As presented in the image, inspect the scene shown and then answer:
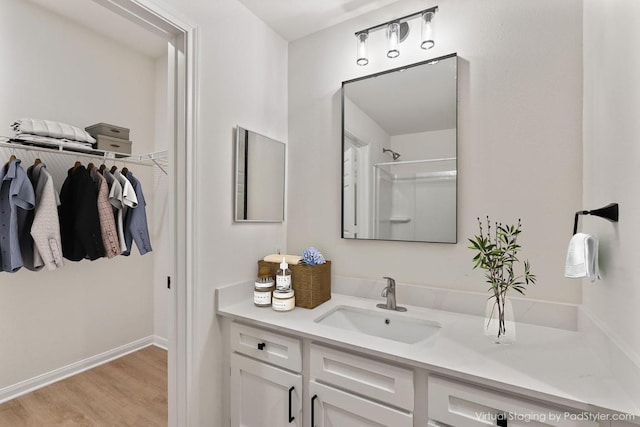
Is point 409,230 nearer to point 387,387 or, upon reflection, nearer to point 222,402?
point 387,387

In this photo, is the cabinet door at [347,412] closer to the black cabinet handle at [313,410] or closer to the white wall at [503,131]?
the black cabinet handle at [313,410]

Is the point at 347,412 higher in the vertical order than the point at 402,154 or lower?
lower

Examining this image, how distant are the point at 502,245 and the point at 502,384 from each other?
702mm

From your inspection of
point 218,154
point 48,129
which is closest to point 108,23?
point 48,129

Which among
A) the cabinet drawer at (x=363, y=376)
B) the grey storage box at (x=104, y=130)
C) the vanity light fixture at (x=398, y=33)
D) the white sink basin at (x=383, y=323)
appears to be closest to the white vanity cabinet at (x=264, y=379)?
the cabinet drawer at (x=363, y=376)

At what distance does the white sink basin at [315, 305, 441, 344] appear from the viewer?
54.8 inches

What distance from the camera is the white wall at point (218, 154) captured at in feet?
4.82

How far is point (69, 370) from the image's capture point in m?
2.33

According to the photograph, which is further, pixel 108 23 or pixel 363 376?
pixel 108 23

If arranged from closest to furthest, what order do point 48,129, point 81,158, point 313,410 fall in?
1. point 313,410
2. point 48,129
3. point 81,158

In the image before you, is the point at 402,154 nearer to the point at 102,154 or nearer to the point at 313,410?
the point at 313,410

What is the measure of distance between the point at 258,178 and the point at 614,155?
154 cm

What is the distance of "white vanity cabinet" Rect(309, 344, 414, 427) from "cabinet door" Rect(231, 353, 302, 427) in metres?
0.09

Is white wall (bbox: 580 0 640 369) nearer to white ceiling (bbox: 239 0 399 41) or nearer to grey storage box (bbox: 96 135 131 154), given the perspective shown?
white ceiling (bbox: 239 0 399 41)
